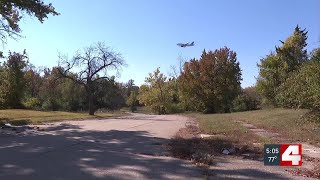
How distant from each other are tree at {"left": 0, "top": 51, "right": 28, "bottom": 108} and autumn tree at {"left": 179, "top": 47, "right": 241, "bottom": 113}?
85.3ft

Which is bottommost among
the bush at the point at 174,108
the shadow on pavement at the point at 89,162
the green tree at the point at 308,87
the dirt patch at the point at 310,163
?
the shadow on pavement at the point at 89,162

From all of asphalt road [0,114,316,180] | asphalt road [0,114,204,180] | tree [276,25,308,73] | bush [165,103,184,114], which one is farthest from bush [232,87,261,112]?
asphalt road [0,114,316,180]

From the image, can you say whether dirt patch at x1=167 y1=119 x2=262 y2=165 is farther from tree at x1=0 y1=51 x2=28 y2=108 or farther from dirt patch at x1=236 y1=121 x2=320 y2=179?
tree at x1=0 y1=51 x2=28 y2=108

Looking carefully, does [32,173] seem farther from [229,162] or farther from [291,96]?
[291,96]

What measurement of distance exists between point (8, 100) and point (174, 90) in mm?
39958

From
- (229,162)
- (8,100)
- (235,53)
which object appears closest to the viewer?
(229,162)

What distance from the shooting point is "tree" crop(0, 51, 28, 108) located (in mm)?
58656

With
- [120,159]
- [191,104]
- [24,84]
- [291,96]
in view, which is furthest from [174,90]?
[120,159]

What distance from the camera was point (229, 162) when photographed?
1166 centimetres

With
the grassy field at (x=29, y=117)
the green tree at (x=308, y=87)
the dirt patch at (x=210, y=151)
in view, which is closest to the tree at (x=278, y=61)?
the grassy field at (x=29, y=117)

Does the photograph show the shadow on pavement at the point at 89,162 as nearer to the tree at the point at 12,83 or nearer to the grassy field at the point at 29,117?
the grassy field at the point at 29,117

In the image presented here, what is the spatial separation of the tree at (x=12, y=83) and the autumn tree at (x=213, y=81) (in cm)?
2599

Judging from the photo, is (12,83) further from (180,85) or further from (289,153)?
(289,153)

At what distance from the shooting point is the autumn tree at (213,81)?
228 feet
